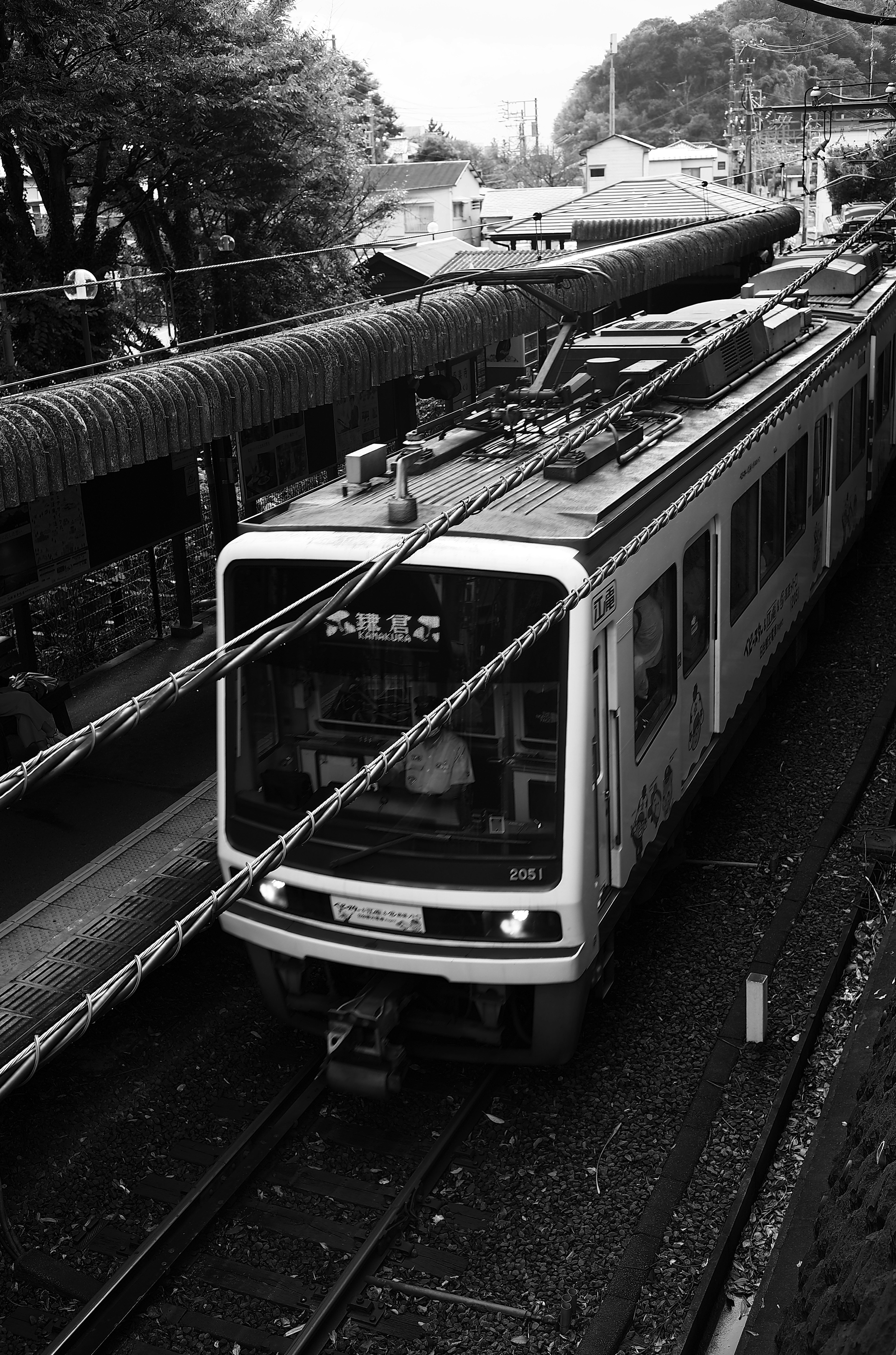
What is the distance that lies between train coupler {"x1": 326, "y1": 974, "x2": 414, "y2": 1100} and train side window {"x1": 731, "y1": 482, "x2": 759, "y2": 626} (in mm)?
3238

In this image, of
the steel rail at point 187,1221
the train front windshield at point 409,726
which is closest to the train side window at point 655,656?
the train front windshield at point 409,726

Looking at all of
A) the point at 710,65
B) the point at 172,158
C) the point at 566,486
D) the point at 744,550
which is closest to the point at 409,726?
the point at 566,486

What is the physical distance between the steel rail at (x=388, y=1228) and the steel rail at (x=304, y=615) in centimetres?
222

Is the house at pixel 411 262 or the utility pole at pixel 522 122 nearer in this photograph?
the house at pixel 411 262

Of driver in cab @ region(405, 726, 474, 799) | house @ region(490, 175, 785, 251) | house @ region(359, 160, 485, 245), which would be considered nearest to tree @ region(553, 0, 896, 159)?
house @ region(359, 160, 485, 245)

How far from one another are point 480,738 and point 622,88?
9722 cm

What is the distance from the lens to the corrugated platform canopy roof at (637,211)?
2450cm

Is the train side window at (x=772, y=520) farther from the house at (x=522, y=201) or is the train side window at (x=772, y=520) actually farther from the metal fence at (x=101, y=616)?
the house at (x=522, y=201)

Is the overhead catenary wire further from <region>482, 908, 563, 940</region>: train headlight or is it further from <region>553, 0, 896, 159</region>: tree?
<region>553, 0, 896, 159</region>: tree

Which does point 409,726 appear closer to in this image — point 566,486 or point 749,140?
point 566,486

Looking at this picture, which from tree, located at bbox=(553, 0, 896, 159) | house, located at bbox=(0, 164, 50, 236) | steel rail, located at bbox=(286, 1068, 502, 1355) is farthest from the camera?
tree, located at bbox=(553, 0, 896, 159)

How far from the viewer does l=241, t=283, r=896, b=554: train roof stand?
18.2 feet

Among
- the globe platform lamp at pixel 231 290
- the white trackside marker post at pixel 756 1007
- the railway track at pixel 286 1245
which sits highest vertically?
the globe platform lamp at pixel 231 290

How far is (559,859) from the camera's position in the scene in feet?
17.2
